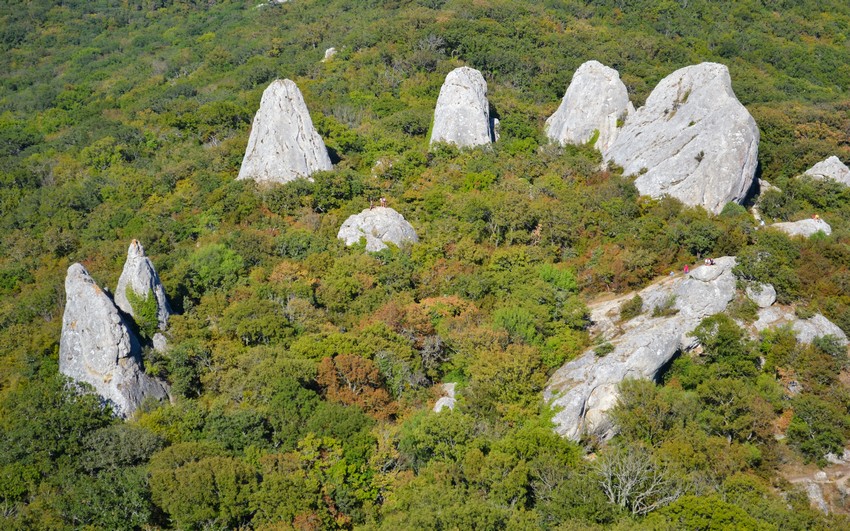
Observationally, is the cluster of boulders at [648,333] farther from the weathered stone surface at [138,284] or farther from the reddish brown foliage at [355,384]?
the weathered stone surface at [138,284]

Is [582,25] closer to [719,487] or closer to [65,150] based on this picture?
[65,150]

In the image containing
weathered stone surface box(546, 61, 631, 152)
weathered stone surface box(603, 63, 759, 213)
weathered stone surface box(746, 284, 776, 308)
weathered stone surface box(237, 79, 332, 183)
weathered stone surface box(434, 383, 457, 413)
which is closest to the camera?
weathered stone surface box(434, 383, 457, 413)

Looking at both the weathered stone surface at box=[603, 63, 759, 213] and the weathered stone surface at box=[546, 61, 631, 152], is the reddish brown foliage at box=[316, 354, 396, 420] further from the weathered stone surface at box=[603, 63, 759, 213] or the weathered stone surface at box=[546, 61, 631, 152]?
the weathered stone surface at box=[546, 61, 631, 152]

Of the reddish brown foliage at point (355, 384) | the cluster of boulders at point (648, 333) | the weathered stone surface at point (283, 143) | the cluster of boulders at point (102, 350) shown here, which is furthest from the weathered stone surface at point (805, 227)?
the cluster of boulders at point (102, 350)

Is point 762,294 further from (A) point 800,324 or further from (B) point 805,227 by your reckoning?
(B) point 805,227

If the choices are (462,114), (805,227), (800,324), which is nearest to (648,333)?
(800,324)

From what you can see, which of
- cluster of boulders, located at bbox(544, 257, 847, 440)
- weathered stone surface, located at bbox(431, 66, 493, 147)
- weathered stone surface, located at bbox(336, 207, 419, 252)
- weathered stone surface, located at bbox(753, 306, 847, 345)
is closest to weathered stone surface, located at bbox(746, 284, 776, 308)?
cluster of boulders, located at bbox(544, 257, 847, 440)
